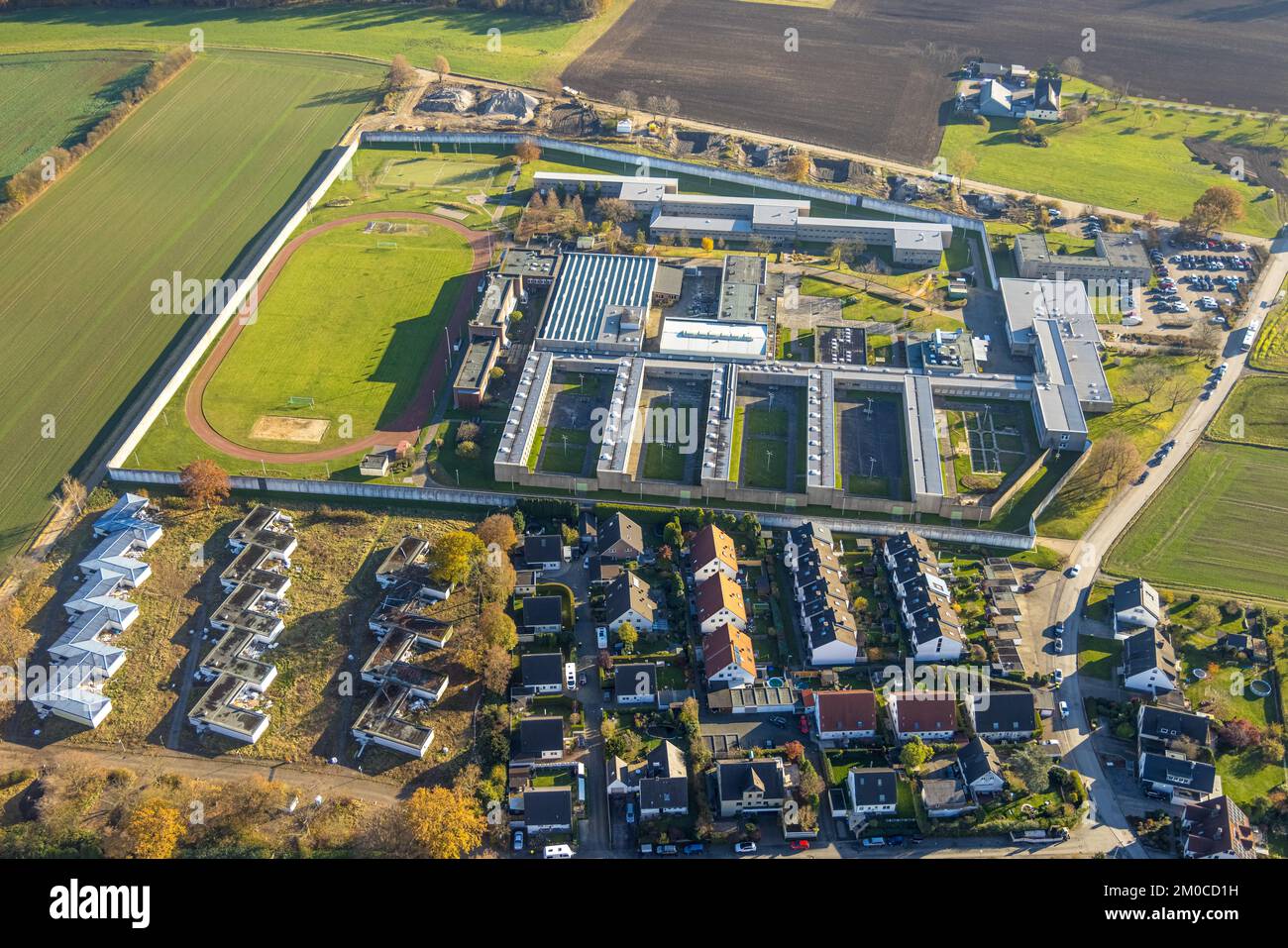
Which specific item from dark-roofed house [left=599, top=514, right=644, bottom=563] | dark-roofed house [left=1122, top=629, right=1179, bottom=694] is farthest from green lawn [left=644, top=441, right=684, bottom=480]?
dark-roofed house [left=1122, top=629, right=1179, bottom=694]

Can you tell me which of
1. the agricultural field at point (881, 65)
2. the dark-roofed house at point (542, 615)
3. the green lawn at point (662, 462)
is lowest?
the dark-roofed house at point (542, 615)

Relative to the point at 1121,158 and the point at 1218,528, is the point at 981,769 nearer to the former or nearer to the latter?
the point at 1218,528

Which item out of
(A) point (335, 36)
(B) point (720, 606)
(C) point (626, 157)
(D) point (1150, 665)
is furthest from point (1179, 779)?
(A) point (335, 36)

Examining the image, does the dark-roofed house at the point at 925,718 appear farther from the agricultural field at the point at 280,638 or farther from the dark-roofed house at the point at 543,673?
the agricultural field at the point at 280,638

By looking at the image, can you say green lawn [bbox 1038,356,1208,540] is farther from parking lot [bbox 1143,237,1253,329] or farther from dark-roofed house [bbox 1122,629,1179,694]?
dark-roofed house [bbox 1122,629,1179,694]

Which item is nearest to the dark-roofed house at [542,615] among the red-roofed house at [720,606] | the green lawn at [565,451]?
the red-roofed house at [720,606]
